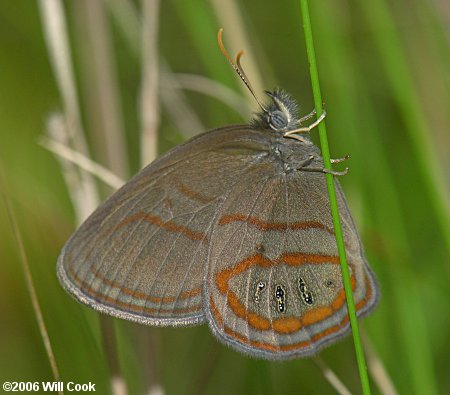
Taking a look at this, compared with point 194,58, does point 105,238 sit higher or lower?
lower

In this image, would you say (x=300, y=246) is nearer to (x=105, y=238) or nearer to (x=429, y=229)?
(x=105, y=238)

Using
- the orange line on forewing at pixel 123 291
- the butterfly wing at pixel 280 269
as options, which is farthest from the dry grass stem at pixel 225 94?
the orange line on forewing at pixel 123 291

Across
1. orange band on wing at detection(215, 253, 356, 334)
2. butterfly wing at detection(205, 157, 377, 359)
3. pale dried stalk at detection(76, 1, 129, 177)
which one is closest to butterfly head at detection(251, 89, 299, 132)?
butterfly wing at detection(205, 157, 377, 359)

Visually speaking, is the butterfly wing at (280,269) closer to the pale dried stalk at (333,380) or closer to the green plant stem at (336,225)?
the pale dried stalk at (333,380)

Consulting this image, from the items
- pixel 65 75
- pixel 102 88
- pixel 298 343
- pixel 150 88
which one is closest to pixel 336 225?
pixel 298 343

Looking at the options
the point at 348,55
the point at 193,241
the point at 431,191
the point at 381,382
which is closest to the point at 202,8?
the point at 348,55

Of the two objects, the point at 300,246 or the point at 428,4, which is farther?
the point at 428,4

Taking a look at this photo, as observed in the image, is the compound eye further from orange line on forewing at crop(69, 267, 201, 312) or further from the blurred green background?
orange line on forewing at crop(69, 267, 201, 312)
